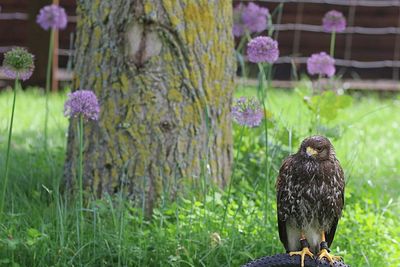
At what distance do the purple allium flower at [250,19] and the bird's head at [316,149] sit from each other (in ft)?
6.10

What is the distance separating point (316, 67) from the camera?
478 centimetres

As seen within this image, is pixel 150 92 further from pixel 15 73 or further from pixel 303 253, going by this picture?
pixel 303 253

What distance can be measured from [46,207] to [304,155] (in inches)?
57.3

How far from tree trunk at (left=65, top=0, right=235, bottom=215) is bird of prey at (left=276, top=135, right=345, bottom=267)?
0.83m

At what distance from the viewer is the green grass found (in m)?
3.61

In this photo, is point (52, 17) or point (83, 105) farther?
point (52, 17)

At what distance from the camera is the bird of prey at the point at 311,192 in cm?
327

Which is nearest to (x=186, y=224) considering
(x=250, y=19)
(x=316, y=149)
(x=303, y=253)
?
A: (x=303, y=253)

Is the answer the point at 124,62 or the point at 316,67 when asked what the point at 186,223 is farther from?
the point at 316,67

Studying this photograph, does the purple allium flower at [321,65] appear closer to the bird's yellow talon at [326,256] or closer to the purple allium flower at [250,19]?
the purple allium flower at [250,19]

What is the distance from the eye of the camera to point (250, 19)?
5059 millimetres

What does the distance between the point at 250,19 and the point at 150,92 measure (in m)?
1.15

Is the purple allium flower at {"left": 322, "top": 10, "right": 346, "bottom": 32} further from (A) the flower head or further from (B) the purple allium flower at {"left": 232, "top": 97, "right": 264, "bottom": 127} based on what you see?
(A) the flower head

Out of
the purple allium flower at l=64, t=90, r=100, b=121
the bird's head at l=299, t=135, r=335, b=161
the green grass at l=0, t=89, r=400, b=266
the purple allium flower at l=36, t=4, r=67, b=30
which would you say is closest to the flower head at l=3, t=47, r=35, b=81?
the purple allium flower at l=64, t=90, r=100, b=121
